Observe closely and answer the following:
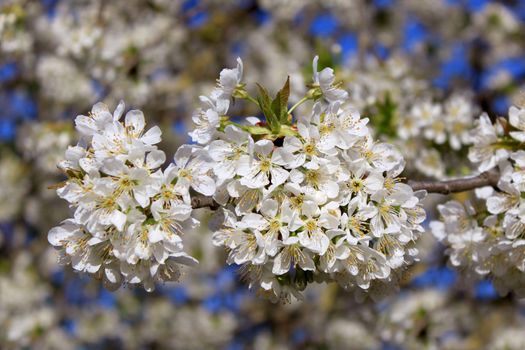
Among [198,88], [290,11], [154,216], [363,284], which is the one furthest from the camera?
[198,88]

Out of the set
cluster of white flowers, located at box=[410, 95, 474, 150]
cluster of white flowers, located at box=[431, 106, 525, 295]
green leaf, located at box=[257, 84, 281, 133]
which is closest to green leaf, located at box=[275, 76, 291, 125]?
green leaf, located at box=[257, 84, 281, 133]

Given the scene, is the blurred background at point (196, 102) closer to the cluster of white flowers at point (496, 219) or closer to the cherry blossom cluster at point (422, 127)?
the cherry blossom cluster at point (422, 127)

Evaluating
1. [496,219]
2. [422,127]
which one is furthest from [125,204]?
[422,127]

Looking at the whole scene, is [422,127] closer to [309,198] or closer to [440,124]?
[440,124]

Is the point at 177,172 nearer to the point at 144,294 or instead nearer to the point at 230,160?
the point at 230,160

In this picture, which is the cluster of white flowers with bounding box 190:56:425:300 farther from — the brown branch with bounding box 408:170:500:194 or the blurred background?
the blurred background

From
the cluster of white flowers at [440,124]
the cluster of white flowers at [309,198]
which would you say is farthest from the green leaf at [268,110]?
the cluster of white flowers at [440,124]

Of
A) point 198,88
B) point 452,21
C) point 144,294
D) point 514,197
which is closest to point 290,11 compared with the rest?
point 198,88
